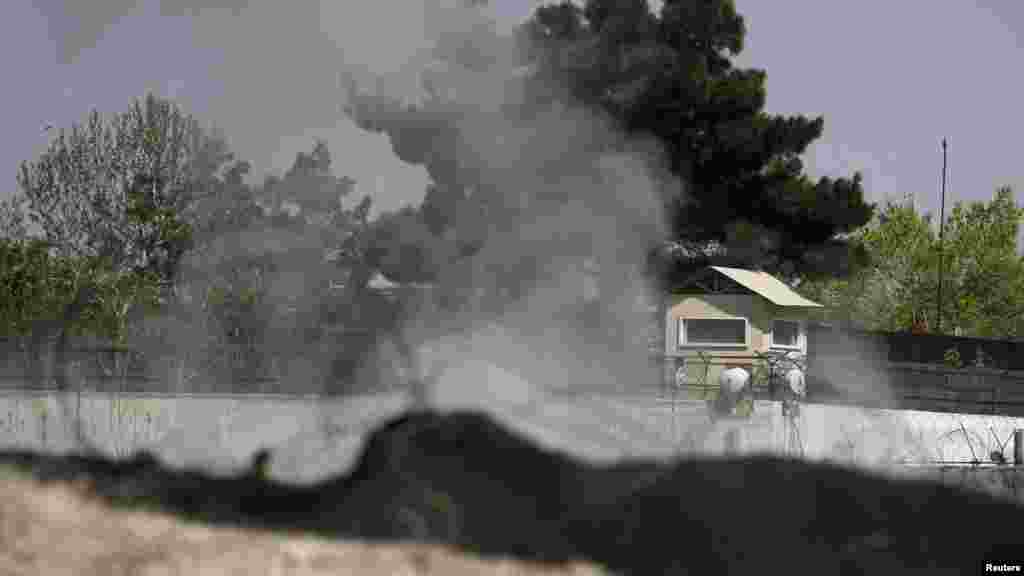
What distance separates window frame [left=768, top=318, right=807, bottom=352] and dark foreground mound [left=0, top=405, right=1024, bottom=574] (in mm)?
26692

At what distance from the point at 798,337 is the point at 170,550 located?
30.6 m

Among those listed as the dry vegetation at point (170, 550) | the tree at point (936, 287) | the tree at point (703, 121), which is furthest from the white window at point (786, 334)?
the tree at point (936, 287)

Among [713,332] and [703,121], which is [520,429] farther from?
[703,121]

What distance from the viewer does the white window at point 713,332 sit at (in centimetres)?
3419

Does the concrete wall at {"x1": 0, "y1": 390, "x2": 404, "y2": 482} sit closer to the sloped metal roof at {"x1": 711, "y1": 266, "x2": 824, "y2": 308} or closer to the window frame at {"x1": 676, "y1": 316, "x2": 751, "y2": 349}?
the window frame at {"x1": 676, "y1": 316, "x2": 751, "y2": 349}

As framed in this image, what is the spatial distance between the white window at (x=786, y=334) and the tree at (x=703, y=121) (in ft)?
25.2

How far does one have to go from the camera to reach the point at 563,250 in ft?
111

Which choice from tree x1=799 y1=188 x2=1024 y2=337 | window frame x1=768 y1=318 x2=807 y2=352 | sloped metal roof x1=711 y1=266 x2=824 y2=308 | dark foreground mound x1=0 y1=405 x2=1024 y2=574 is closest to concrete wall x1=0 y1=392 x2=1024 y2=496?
dark foreground mound x1=0 y1=405 x2=1024 y2=574

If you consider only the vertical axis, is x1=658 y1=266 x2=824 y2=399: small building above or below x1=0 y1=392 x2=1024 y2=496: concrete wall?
above

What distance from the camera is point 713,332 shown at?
3447 cm

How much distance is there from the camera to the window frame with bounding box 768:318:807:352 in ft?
112

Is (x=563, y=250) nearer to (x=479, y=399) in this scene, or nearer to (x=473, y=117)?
(x=473, y=117)

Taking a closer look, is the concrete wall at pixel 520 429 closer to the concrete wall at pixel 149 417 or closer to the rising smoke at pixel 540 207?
the concrete wall at pixel 149 417

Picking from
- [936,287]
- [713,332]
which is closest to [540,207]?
[713,332]
